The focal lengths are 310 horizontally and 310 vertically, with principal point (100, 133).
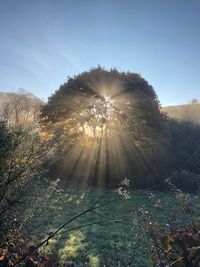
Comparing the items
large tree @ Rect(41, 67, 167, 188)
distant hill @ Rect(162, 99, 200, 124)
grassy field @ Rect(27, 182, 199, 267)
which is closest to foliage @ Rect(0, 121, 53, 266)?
grassy field @ Rect(27, 182, 199, 267)

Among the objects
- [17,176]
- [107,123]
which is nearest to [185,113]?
[107,123]

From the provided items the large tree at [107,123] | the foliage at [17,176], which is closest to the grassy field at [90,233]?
the foliage at [17,176]

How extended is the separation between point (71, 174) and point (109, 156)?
3.41 m

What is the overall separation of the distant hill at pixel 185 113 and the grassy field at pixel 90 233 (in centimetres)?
1999

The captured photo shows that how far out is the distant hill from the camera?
36531 millimetres

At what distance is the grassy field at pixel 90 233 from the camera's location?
25.9 ft

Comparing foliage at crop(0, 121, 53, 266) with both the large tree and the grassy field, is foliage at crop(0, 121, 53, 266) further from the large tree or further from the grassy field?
the large tree

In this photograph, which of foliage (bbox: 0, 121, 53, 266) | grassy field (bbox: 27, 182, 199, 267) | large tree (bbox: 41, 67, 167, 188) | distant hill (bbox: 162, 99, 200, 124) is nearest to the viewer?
foliage (bbox: 0, 121, 53, 266)

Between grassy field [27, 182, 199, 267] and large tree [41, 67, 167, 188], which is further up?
large tree [41, 67, 167, 188]

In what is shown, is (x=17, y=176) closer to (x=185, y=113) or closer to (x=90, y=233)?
(x=90, y=233)

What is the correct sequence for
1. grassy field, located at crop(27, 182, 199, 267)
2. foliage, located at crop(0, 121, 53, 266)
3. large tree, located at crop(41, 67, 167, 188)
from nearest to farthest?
foliage, located at crop(0, 121, 53, 266)
grassy field, located at crop(27, 182, 199, 267)
large tree, located at crop(41, 67, 167, 188)

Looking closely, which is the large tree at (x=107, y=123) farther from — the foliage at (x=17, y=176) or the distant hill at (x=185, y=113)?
the foliage at (x=17, y=176)

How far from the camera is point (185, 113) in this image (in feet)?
126

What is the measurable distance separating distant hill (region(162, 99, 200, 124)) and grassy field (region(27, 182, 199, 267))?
19994 mm
